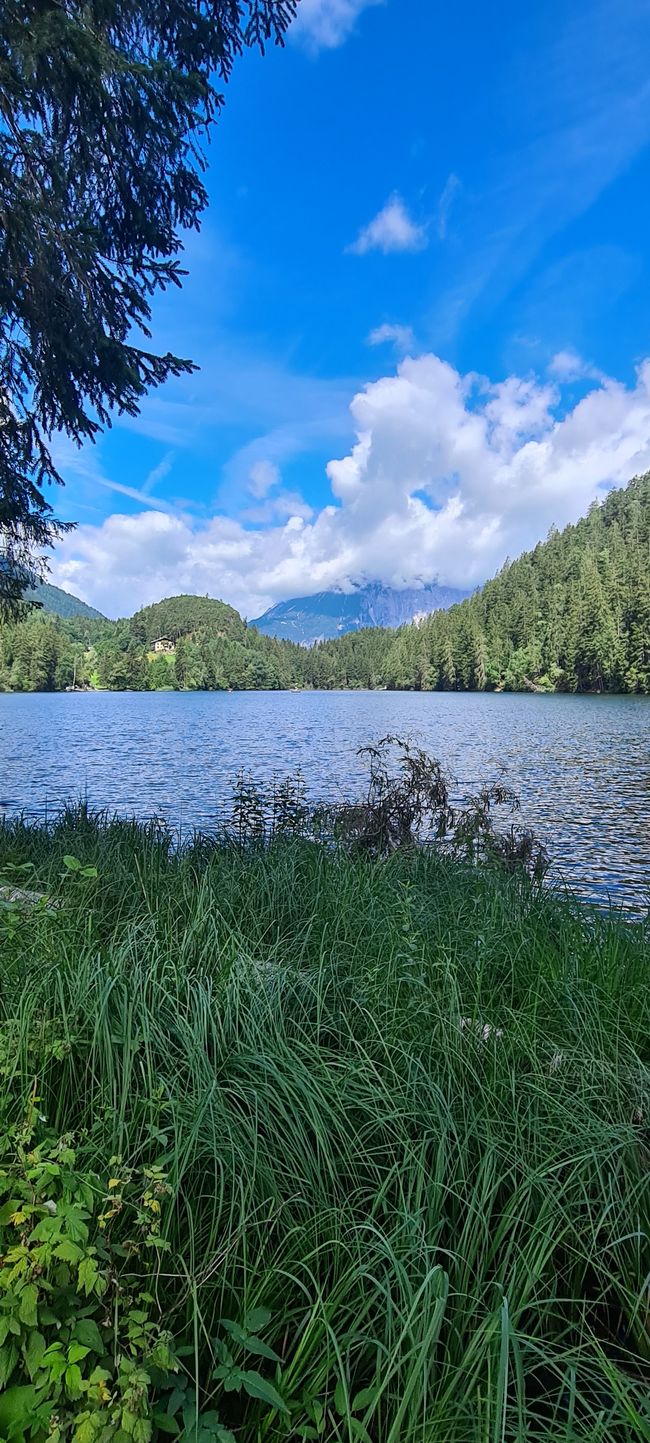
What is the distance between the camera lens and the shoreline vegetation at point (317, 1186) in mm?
1604

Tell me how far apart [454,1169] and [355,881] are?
131 inches

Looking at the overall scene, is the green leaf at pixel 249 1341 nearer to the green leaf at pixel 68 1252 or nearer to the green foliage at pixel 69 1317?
the green foliage at pixel 69 1317

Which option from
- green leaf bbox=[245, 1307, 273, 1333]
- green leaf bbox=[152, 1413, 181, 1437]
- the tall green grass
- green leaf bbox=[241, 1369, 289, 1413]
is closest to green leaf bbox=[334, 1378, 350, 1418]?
the tall green grass

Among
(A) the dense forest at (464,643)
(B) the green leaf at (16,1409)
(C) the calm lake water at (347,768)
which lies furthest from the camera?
(A) the dense forest at (464,643)

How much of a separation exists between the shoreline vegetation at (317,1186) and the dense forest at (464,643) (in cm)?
7179

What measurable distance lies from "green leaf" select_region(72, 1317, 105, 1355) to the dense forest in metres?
73.3

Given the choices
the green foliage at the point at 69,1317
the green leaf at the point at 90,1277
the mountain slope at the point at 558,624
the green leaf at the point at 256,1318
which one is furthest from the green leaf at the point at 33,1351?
the mountain slope at the point at 558,624

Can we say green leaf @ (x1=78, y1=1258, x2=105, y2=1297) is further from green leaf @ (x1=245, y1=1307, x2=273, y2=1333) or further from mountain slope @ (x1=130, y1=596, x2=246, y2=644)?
mountain slope @ (x1=130, y1=596, x2=246, y2=644)

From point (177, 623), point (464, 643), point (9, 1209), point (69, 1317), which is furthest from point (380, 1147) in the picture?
point (177, 623)

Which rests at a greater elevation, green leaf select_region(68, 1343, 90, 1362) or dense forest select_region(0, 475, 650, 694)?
dense forest select_region(0, 475, 650, 694)

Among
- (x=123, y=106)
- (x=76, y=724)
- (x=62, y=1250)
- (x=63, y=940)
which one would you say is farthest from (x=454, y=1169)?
(x=76, y=724)

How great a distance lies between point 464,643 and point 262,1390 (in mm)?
117628

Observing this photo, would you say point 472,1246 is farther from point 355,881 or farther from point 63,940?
point 355,881

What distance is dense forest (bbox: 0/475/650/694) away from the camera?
277 feet
